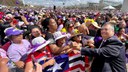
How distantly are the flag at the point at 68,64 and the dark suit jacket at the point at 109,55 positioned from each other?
1.76 feet

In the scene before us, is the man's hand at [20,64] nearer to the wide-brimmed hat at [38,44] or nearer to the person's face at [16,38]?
the wide-brimmed hat at [38,44]

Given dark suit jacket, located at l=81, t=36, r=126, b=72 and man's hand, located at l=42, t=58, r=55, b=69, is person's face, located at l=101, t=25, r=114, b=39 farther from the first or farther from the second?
man's hand, located at l=42, t=58, r=55, b=69

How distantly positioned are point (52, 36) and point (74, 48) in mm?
891

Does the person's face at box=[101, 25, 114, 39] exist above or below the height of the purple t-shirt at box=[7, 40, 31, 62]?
above

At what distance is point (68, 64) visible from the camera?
501cm

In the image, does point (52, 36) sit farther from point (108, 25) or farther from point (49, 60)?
point (108, 25)

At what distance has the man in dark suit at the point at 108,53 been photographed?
4.38 m

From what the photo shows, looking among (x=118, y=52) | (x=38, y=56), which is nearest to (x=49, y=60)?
(x=38, y=56)

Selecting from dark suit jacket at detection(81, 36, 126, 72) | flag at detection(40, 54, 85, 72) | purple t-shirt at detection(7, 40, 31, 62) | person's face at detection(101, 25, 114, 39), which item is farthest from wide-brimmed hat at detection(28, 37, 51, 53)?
person's face at detection(101, 25, 114, 39)

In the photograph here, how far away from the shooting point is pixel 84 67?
5.27m

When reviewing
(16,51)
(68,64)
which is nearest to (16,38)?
(16,51)

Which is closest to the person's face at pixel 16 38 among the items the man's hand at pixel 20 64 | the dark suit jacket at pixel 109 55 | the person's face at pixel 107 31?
the man's hand at pixel 20 64

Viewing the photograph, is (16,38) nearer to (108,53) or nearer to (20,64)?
(20,64)

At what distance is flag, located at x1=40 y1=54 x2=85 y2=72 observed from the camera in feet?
15.9
